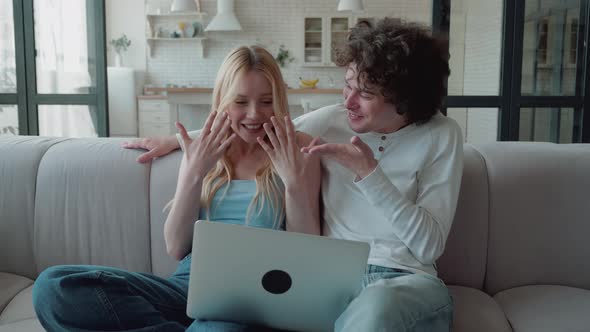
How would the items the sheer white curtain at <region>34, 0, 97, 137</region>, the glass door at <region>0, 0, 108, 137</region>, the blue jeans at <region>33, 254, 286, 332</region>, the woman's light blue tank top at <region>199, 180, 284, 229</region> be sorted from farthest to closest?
1. the sheer white curtain at <region>34, 0, 97, 137</region>
2. the glass door at <region>0, 0, 108, 137</region>
3. the woman's light blue tank top at <region>199, 180, 284, 229</region>
4. the blue jeans at <region>33, 254, 286, 332</region>

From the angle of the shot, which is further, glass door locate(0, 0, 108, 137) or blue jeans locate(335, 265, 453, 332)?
glass door locate(0, 0, 108, 137)

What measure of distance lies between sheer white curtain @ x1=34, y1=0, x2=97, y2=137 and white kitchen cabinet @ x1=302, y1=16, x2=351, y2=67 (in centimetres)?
451

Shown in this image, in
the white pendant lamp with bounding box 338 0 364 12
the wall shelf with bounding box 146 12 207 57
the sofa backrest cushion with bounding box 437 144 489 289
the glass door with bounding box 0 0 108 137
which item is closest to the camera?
the sofa backrest cushion with bounding box 437 144 489 289

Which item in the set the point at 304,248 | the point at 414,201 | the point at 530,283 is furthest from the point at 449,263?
the point at 304,248

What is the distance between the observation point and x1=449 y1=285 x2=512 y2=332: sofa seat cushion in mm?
1469

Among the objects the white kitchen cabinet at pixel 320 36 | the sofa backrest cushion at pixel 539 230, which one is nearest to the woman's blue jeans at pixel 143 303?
the sofa backrest cushion at pixel 539 230

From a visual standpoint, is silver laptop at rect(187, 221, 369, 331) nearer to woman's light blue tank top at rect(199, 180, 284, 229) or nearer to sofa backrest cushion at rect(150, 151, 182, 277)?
woman's light blue tank top at rect(199, 180, 284, 229)

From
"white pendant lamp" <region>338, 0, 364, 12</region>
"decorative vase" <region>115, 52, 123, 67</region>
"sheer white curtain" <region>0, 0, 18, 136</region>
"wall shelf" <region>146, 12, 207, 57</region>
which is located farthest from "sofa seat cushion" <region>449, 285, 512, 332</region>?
"decorative vase" <region>115, 52, 123, 67</region>

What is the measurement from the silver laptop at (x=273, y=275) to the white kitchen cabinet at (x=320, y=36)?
22.2 ft

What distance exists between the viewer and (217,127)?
1.44m

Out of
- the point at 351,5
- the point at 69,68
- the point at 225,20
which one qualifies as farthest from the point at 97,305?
the point at 225,20

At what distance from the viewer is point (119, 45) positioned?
305 inches

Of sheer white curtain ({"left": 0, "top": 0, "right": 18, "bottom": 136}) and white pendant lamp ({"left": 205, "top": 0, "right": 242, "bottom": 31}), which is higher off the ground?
white pendant lamp ({"left": 205, "top": 0, "right": 242, "bottom": 31})

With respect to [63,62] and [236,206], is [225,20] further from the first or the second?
[236,206]
